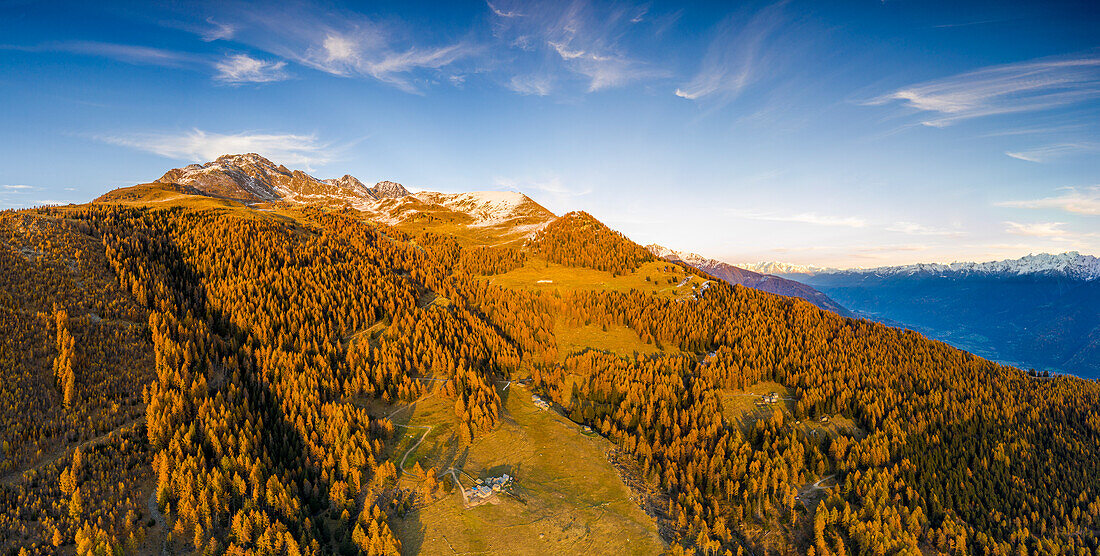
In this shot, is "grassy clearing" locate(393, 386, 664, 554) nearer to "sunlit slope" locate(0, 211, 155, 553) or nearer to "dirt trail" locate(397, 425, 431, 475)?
"dirt trail" locate(397, 425, 431, 475)

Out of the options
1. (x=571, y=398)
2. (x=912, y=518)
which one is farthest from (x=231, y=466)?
(x=912, y=518)

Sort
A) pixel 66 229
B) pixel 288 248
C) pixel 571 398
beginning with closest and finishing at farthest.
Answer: pixel 66 229
pixel 571 398
pixel 288 248

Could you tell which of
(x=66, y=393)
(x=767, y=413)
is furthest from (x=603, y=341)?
(x=66, y=393)

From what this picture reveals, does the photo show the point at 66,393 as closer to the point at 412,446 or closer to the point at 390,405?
the point at 390,405

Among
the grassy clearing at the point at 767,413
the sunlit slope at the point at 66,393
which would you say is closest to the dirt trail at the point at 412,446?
the sunlit slope at the point at 66,393

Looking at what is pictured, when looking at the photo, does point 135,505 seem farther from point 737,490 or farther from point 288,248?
point 288,248

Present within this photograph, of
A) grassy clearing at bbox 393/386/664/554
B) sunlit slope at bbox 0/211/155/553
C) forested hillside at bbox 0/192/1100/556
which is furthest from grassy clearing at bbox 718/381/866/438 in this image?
sunlit slope at bbox 0/211/155/553

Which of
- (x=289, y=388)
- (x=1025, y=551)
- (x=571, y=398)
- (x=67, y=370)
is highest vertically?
(x=67, y=370)
